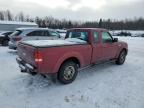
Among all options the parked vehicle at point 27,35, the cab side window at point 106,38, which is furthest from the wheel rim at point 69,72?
the parked vehicle at point 27,35

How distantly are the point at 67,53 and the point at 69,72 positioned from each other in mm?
690

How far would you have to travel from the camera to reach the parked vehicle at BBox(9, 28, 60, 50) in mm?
9469

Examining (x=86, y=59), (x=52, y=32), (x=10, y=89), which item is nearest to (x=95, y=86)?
(x=86, y=59)

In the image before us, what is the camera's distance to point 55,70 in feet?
14.7

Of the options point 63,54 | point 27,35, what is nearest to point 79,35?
point 63,54

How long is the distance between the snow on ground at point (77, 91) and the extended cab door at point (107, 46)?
810 millimetres

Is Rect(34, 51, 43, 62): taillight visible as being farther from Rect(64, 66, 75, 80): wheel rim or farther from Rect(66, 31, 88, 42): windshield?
Rect(66, 31, 88, 42): windshield

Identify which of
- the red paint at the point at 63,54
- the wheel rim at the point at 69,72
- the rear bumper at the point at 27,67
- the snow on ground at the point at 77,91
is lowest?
the snow on ground at the point at 77,91

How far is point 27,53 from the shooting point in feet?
15.0

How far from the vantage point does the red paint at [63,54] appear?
13.6 feet

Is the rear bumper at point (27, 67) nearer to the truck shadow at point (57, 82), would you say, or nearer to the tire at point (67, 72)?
the truck shadow at point (57, 82)

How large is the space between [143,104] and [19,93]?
10.7ft

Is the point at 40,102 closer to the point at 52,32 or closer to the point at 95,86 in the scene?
the point at 95,86

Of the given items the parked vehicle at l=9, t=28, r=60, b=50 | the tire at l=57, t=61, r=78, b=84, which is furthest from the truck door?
the parked vehicle at l=9, t=28, r=60, b=50
